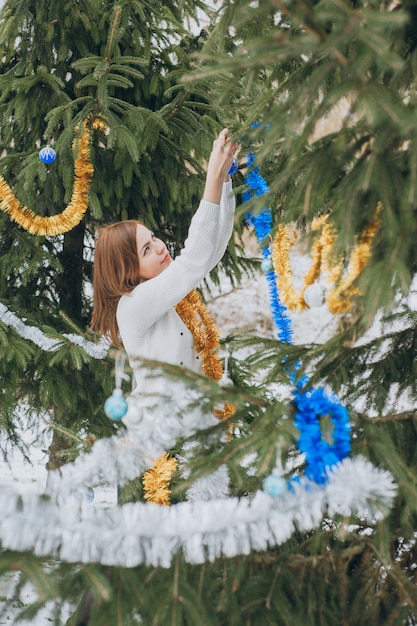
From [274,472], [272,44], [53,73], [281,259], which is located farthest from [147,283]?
[53,73]

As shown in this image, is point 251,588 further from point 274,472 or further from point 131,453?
point 131,453

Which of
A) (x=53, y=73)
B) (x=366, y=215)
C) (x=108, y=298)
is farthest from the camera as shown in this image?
(x=53, y=73)

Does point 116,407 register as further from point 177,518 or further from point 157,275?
point 157,275

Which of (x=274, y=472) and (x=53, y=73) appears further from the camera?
(x=53, y=73)

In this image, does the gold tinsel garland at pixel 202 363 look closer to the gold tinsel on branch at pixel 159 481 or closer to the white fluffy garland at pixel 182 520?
the gold tinsel on branch at pixel 159 481

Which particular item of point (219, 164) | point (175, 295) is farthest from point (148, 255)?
point (219, 164)

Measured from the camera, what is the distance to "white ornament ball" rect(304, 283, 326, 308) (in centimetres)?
167

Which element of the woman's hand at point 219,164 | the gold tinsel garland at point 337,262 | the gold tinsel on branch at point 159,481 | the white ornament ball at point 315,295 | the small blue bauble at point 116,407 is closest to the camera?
the gold tinsel garland at point 337,262

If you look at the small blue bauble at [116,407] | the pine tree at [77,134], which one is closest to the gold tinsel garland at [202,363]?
the small blue bauble at [116,407]

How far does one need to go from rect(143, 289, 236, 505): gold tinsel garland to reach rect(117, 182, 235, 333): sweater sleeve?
0.73ft

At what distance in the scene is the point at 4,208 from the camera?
306 cm

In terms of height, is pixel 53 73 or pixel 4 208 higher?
pixel 53 73

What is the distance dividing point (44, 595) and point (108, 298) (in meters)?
1.34

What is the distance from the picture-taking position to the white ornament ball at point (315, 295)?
5.48 feet
